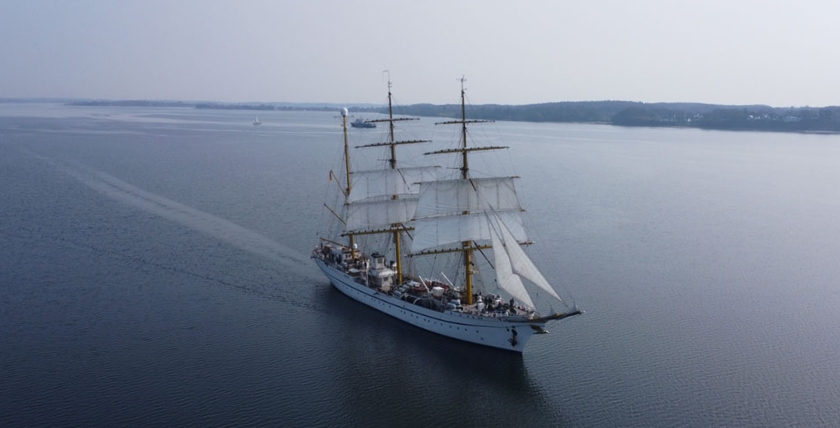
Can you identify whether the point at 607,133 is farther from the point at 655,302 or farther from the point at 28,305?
the point at 28,305

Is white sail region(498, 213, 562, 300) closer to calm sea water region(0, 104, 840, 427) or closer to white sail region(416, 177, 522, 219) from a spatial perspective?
white sail region(416, 177, 522, 219)

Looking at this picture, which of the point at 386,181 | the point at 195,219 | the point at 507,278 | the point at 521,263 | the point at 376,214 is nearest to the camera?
the point at 507,278

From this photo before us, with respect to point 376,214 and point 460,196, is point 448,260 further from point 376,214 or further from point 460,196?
point 460,196

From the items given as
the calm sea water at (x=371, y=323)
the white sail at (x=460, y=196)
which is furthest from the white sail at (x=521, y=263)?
the calm sea water at (x=371, y=323)

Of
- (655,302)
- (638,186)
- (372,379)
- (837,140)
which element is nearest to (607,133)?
(837,140)

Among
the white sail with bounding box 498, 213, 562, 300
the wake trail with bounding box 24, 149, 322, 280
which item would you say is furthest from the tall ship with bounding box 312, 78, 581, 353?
the wake trail with bounding box 24, 149, 322, 280

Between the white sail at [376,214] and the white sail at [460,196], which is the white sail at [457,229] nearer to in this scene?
the white sail at [460,196]

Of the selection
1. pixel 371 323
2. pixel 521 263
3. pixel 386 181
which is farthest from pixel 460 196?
pixel 371 323
